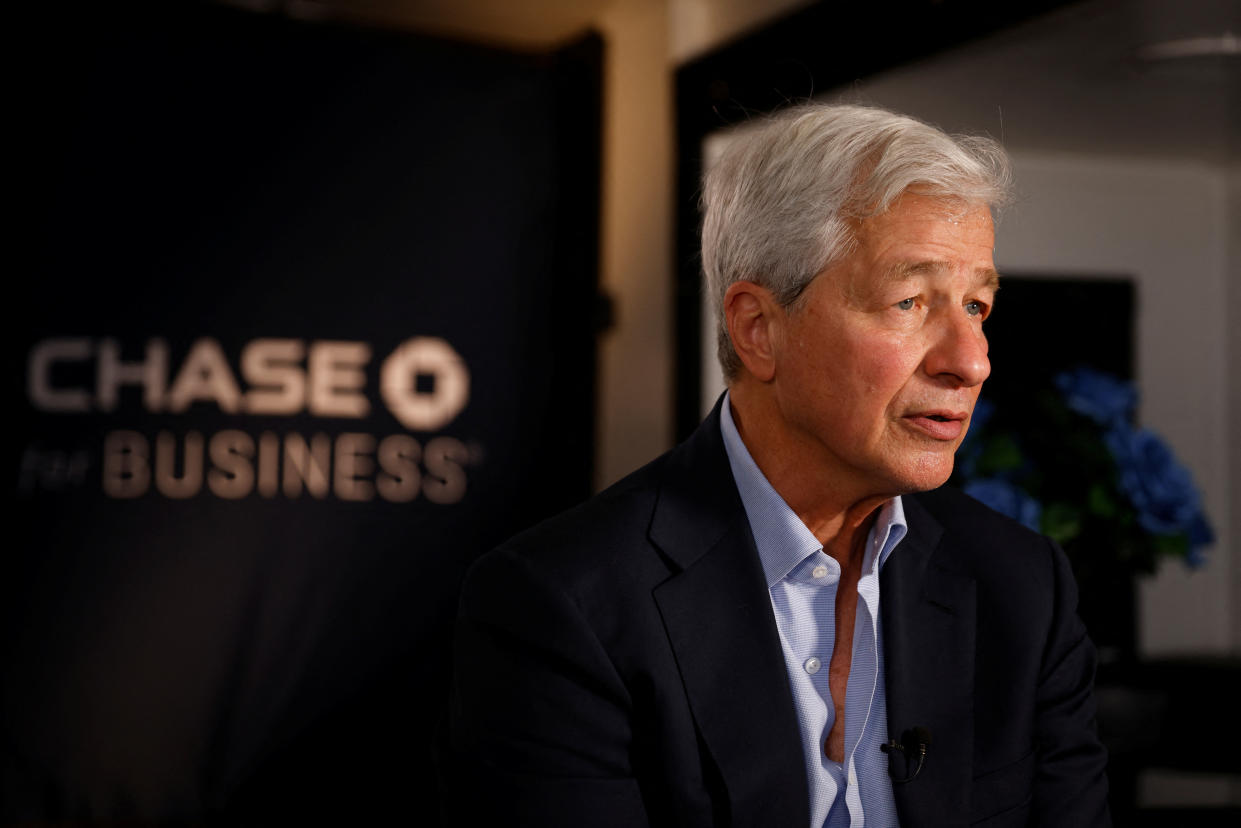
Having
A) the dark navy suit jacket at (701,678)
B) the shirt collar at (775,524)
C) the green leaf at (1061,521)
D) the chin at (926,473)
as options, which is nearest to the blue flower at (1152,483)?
the green leaf at (1061,521)

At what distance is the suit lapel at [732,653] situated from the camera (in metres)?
1.33

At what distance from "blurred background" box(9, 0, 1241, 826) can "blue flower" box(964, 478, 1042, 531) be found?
3.88ft

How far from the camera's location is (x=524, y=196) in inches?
162

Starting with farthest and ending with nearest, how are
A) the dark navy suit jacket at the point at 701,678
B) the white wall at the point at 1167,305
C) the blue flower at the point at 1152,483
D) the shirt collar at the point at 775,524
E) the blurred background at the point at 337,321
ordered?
the white wall at the point at 1167,305
the blurred background at the point at 337,321
the blue flower at the point at 1152,483
the shirt collar at the point at 775,524
the dark navy suit jacket at the point at 701,678

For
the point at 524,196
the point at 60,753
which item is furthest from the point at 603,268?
the point at 60,753

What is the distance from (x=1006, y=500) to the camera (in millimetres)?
2305

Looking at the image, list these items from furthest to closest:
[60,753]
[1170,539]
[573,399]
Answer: [573,399]
[60,753]
[1170,539]

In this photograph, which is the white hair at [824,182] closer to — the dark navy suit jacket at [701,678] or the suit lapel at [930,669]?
the dark navy suit jacket at [701,678]

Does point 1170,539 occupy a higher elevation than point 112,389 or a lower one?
lower

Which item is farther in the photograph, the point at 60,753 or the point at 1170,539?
the point at 60,753

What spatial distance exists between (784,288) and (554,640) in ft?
1.61

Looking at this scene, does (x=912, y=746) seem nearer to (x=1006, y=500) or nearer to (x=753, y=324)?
(x=753, y=324)

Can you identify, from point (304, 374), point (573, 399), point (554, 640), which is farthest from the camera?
point (573, 399)

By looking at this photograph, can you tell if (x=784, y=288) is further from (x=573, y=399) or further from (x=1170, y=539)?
(x=573, y=399)
